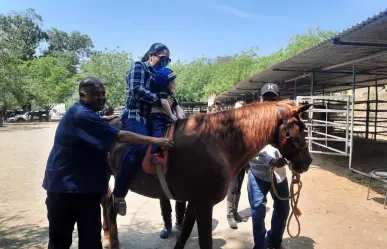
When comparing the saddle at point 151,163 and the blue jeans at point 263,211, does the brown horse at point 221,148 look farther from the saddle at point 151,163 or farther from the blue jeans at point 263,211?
the blue jeans at point 263,211

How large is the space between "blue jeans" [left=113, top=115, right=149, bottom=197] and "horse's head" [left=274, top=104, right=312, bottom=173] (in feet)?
4.28

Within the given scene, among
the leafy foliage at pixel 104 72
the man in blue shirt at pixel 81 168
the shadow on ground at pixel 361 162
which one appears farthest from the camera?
the leafy foliage at pixel 104 72

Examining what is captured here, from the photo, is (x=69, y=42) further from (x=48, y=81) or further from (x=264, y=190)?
(x=264, y=190)

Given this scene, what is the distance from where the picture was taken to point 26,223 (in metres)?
4.88

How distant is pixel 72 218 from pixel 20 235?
7.58ft

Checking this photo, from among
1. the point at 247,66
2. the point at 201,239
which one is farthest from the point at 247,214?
the point at 247,66

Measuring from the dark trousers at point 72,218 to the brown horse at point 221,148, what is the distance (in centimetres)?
81

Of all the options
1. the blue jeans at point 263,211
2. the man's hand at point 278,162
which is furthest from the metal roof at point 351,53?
the blue jeans at point 263,211

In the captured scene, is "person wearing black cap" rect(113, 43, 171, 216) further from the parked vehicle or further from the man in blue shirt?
the parked vehicle

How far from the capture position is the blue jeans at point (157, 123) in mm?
3350

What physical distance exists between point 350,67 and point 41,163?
32.3 ft

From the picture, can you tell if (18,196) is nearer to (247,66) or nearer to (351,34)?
(351,34)

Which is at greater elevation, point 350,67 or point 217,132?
point 350,67

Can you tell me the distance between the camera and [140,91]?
3229 mm
